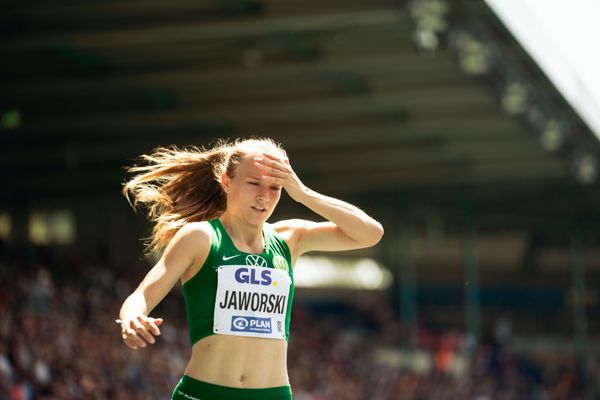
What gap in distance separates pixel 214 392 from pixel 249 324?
34 cm

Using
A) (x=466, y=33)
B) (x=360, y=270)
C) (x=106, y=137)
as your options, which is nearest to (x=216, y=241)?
(x=466, y=33)

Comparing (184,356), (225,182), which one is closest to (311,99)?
(184,356)

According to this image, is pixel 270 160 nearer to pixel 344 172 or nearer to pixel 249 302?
pixel 249 302

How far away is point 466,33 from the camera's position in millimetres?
19406

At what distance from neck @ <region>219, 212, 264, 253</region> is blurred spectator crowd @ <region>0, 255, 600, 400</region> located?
32.1 ft

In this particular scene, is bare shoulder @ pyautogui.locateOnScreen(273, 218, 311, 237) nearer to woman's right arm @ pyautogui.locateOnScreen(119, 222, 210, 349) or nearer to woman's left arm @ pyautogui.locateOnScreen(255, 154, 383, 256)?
woman's left arm @ pyautogui.locateOnScreen(255, 154, 383, 256)

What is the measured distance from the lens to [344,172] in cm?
3086

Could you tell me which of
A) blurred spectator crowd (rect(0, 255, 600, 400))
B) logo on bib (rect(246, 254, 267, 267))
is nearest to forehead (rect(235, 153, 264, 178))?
logo on bib (rect(246, 254, 267, 267))

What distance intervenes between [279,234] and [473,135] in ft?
72.1

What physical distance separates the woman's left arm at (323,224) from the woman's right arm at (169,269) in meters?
0.40

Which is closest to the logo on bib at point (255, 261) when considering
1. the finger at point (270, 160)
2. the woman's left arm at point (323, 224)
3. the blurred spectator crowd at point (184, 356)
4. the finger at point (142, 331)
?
the woman's left arm at point (323, 224)

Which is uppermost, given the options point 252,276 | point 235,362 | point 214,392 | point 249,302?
point 252,276

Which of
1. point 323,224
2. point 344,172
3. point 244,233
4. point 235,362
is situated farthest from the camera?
point 344,172

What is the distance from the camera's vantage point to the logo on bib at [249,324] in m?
5.25
